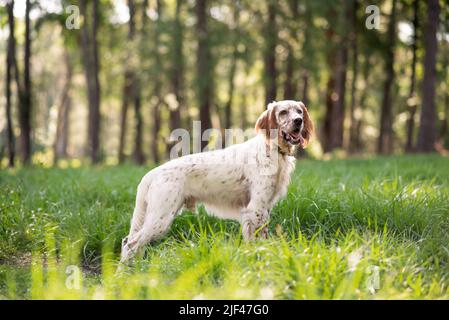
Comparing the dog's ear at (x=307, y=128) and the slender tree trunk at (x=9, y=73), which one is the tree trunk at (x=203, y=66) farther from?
the dog's ear at (x=307, y=128)

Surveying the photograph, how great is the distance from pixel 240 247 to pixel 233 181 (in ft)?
2.71

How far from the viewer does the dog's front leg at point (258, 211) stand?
4512mm

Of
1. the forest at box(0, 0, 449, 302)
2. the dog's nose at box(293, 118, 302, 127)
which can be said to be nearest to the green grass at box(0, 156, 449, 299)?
the forest at box(0, 0, 449, 302)

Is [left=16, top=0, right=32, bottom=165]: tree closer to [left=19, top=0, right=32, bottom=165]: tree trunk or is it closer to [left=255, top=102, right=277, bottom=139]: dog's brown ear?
[left=19, top=0, right=32, bottom=165]: tree trunk

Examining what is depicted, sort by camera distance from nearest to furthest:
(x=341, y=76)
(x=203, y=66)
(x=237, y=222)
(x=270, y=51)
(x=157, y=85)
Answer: (x=237, y=222) → (x=203, y=66) → (x=270, y=51) → (x=341, y=76) → (x=157, y=85)

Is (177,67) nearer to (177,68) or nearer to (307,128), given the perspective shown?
(177,68)

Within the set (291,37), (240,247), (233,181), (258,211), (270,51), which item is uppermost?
(291,37)

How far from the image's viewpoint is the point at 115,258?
16.5 feet

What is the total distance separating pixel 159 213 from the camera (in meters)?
4.45

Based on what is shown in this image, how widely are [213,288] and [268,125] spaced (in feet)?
5.91

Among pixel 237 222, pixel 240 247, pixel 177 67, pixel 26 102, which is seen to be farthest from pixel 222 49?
pixel 240 247

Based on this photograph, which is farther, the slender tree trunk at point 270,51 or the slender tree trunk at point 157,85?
the slender tree trunk at point 157,85

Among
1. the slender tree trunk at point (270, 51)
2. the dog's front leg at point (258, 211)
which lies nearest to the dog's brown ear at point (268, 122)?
the dog's front leg at point (258, 211)
